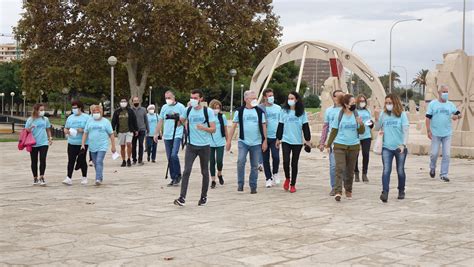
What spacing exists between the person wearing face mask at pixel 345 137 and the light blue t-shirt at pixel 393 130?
345 mm

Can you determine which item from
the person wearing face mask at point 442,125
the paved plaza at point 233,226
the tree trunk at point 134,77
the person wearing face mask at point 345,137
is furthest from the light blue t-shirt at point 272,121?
the tree trunk at point 134,77

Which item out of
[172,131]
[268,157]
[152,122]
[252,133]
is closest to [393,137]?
[252,133]

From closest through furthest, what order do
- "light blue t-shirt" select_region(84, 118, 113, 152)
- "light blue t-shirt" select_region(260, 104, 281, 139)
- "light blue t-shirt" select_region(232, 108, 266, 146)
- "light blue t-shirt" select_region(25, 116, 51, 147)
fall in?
"light blue t-shirt" select_region(232, 108, 266, 146)
"light blue t-shirt" select_region(260, 104, 281, 139)
"light blue t-shirt" select_region(25, 116, 51, 147)
"light blue t-shirt" select_region(84, 118, 113, 152)

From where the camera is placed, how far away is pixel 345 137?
31.2 feet

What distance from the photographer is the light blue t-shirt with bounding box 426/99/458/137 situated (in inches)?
477

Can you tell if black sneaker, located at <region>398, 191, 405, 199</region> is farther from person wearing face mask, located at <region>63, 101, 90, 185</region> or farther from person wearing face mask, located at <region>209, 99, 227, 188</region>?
person wearing face mask, located at <region>63, 101, 90, 185</region>

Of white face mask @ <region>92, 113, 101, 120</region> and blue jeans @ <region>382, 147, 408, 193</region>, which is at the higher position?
white face mask @ <region>92, 113, 101, 120</region>

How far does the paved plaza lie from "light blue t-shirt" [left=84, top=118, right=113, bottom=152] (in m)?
0.74

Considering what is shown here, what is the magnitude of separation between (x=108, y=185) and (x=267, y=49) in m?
24.4

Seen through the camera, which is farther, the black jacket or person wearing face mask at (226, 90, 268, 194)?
the black jacket

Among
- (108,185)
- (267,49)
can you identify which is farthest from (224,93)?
(108,185)

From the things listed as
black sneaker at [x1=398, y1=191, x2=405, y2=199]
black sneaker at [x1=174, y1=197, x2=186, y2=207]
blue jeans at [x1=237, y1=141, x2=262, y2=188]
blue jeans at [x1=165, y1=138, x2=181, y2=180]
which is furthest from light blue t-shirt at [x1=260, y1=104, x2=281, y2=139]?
black sneaker at [x1=174, y1=197, x2=186, y2=207]

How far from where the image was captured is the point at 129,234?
7.03 meters

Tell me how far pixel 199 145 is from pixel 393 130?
2.79m
